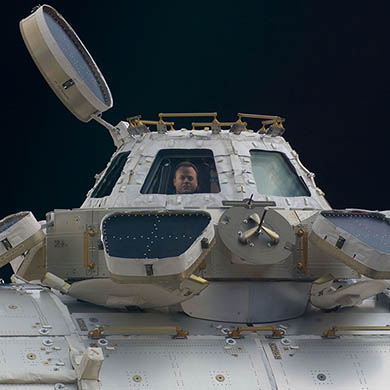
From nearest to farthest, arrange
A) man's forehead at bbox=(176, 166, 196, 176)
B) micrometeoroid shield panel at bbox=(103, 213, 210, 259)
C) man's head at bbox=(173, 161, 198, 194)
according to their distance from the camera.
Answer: micrometeoroid shield panel at bbox=(103, 213, 210, 259)
man's head at bbox=(173, 161, 198, 194)
man's forehead at bbox=(176, 166, 196, 176)

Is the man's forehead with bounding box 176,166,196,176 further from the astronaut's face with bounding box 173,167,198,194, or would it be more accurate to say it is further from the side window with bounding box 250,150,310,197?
the side window with bounding box 250,150,310,197

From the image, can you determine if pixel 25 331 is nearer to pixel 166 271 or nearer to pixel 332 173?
pixel 166 271

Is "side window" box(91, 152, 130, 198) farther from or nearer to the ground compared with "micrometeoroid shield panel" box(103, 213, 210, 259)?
farther from the ground

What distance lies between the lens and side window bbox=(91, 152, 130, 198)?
12.4m

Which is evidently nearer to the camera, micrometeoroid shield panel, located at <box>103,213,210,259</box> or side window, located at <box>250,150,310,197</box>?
micrometeoroid shield panel, located at <box>103,213,210,259</box>

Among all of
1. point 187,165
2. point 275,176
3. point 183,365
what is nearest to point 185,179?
point 187,165

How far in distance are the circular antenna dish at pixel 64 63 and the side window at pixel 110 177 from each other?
0.78 m

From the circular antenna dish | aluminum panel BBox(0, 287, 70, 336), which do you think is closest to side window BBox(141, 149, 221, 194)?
the circular antenna dish

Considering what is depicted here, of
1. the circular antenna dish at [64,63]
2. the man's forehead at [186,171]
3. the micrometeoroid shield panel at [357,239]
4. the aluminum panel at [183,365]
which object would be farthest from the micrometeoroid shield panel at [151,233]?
the circular antenna dish at [64,63]

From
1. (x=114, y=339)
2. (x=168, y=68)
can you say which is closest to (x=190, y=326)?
(x=114, y=339)

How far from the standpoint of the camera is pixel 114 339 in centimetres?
977

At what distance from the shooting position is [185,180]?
11.6 meters

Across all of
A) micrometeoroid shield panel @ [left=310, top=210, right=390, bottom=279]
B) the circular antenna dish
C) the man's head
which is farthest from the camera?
the circular antenna dish

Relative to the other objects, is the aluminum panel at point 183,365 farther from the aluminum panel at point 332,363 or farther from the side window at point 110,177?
the side window at point 110,177
